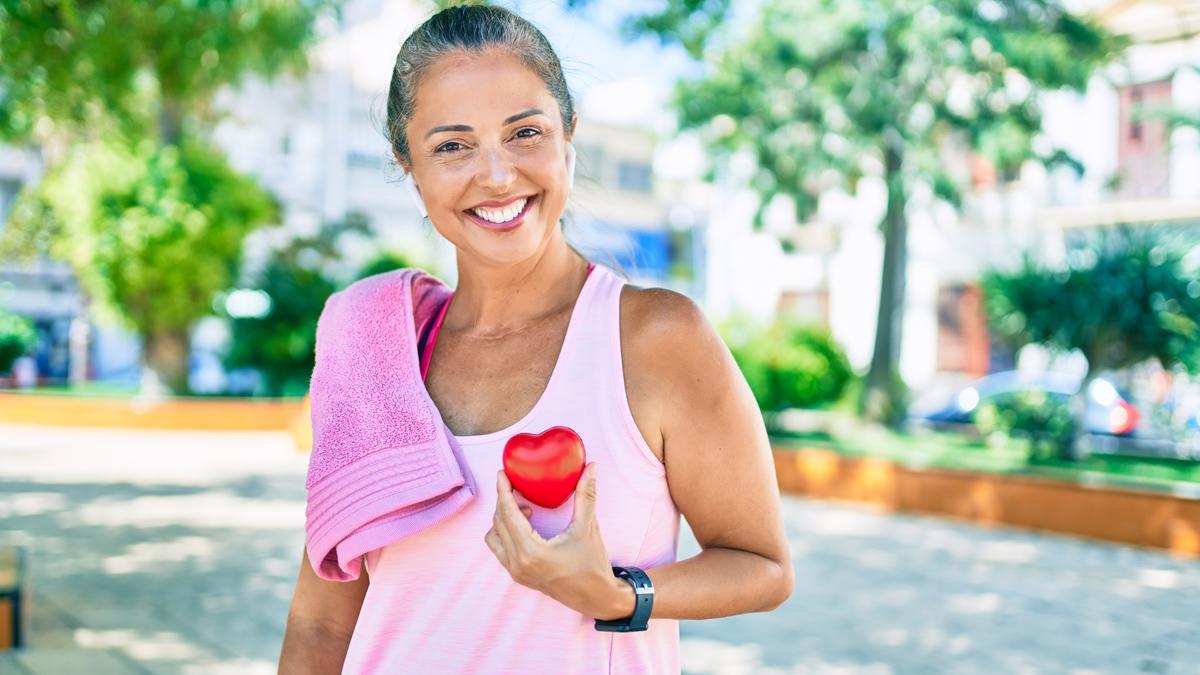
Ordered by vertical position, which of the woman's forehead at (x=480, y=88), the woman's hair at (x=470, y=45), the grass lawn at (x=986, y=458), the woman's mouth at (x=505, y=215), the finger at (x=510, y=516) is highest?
the woman's hair at (x=470, y=45)

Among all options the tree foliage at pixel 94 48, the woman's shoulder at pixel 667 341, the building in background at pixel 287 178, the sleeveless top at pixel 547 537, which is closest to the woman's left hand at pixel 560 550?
the sleeveless top at pixel 547 537

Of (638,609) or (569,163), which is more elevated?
(569,163)

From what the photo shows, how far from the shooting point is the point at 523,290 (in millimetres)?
1790

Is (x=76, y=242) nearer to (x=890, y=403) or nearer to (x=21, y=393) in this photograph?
(x=21, y=393)

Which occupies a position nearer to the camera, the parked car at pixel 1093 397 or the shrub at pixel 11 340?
the parked car at pixel 1093 397

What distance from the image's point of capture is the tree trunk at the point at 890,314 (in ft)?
55.9

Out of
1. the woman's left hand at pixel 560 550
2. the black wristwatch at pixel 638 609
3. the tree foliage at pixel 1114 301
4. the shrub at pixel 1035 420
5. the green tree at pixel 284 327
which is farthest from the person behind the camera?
the green tree at pixel 284 327

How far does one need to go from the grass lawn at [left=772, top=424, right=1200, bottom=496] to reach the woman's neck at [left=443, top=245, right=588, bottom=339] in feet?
31.5

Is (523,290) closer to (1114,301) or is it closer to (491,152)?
(491,152)

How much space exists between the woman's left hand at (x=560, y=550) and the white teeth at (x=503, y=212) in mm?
442

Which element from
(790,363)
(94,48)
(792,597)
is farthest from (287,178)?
(792,597)

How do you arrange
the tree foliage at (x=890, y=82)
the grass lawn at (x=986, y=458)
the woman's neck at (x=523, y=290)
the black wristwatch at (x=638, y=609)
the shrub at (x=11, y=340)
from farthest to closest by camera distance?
the shrub at (x=11, y=340) → the tree foliage at (x=890, y=82) → the grass lawn at (x=986, y=458) → the woman's neck at (x=523, y=290) → the black wristwatch at (x=638, y=609)

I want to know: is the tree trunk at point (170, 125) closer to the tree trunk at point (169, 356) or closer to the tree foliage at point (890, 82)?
the tree trunk at point (169, 356)

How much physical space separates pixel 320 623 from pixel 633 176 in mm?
43686
